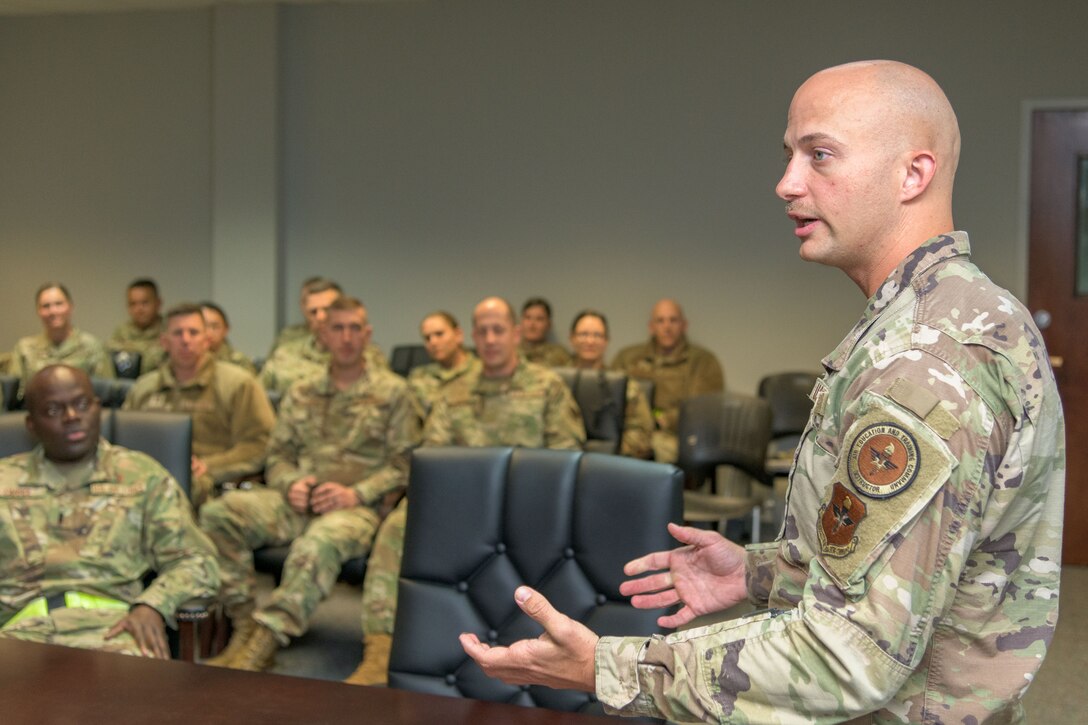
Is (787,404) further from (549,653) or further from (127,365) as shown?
(549,653)

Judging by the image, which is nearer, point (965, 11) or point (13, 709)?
point (13, 709)

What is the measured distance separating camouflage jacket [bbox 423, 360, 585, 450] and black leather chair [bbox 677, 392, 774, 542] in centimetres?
45

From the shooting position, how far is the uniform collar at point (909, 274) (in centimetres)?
123

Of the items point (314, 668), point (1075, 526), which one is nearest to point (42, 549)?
point (314, 668)

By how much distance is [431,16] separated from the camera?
313 inches

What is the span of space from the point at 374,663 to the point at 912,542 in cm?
283

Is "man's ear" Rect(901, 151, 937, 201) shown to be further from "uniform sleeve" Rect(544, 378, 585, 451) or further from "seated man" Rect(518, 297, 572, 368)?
"seated man" Rect(518, 297, 572, 368)

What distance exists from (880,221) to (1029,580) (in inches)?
15.8

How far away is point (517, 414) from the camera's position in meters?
4.87

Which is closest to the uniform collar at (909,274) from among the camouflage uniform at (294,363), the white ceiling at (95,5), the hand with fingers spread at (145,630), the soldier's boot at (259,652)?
the hand with fingers spread at (145,630)

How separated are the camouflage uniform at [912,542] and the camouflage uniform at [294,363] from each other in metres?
5.12

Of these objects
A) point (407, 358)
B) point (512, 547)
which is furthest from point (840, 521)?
point (407, 358)

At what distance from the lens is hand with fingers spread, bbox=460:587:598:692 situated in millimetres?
1259

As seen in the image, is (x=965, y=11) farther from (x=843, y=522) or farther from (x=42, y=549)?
(x=843, y=522)
